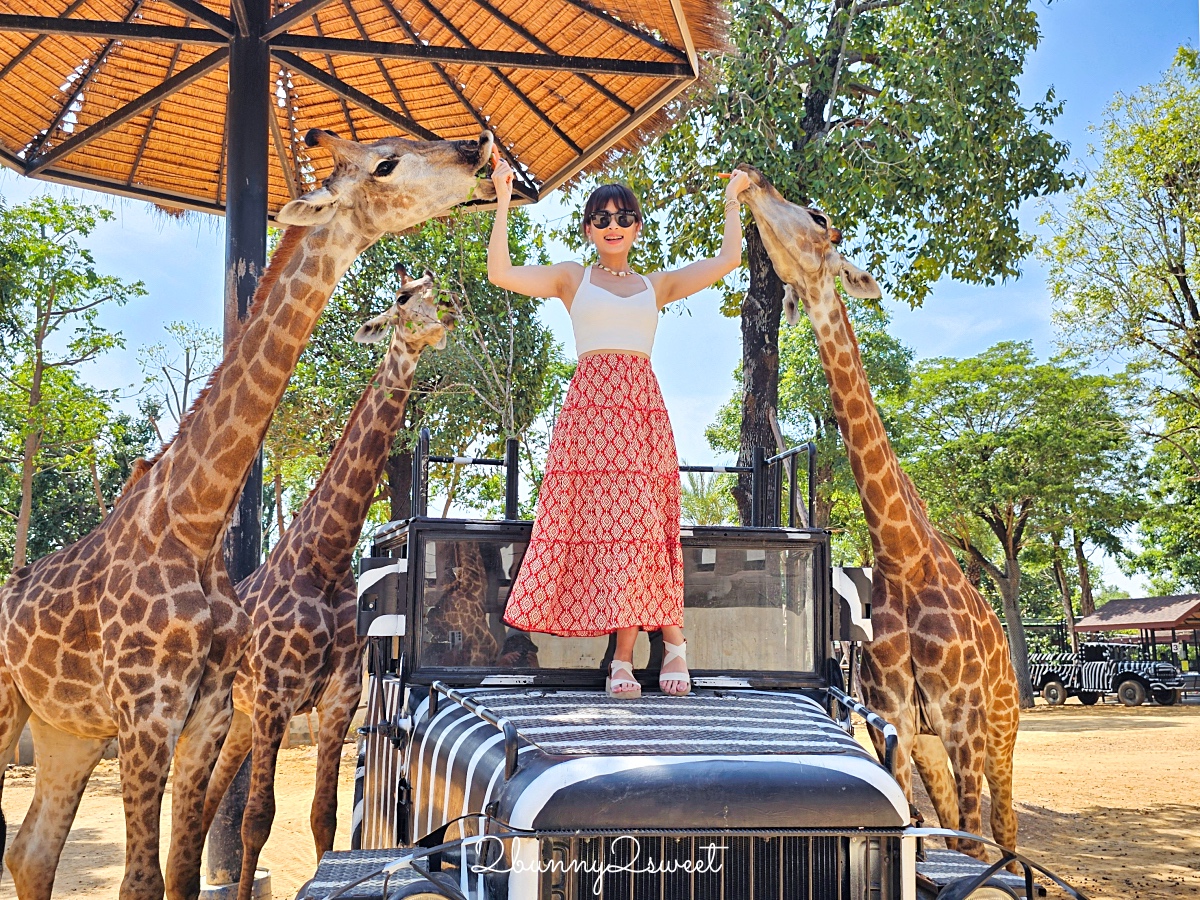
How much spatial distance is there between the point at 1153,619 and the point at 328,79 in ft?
97.0

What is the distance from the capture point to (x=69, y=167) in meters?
7.42

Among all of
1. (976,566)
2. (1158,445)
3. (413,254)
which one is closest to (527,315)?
(413,254)

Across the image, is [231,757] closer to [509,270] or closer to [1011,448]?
[509,270]

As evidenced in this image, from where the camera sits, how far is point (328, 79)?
6.71 meters

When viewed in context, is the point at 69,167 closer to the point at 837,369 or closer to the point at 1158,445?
the point at 837,369

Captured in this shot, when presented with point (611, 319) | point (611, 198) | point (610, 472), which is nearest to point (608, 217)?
point (611, 198)

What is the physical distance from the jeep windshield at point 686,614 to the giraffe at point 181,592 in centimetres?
90

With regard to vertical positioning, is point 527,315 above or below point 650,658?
above

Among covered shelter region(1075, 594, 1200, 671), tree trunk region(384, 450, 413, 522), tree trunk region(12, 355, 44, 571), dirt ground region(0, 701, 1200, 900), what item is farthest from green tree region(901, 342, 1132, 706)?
tree trunk region(12, 355, 44, 571)

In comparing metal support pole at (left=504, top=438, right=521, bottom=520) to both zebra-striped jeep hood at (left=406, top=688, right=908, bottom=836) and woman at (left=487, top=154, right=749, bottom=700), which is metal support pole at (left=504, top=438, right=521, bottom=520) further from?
zebra-striped jeep hood at (left=406, top=688, right=908, bottom=836)

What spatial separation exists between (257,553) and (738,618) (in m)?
3.03

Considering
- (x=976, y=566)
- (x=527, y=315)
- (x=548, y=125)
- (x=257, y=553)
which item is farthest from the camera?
(x=976, y=566)

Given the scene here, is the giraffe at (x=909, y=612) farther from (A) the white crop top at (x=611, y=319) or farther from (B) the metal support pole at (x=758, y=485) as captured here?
(A) the white crop top at (x=611, y=319)

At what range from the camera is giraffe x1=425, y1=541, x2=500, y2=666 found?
4.12 m
